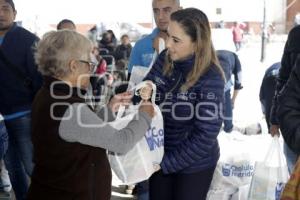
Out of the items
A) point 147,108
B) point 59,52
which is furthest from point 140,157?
point 59,52

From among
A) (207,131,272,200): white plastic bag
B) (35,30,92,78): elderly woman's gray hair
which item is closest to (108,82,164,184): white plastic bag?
(35,30,92,78): elderly woman's gray hair

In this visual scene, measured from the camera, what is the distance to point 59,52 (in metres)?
1.68

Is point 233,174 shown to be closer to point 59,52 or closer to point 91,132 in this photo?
point 91,132

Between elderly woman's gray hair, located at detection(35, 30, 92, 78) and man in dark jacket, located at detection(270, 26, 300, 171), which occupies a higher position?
elderly woman's gray hair, located at detection(35, 30, 92, 78)

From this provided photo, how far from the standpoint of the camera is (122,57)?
31.3 ft

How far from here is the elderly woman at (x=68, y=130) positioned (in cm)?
164

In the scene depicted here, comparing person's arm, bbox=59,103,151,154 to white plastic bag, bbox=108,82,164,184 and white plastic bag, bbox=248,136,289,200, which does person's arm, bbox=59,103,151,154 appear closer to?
white plastic bag, bbox=108,82,164,184

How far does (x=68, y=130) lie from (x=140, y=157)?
1.54ft

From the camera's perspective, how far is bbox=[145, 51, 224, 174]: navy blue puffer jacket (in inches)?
77.8

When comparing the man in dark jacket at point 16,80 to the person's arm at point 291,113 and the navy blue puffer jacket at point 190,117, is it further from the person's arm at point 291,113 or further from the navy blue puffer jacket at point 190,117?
the person's arm at point 291,113

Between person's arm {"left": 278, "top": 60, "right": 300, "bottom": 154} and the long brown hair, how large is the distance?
0.38 m

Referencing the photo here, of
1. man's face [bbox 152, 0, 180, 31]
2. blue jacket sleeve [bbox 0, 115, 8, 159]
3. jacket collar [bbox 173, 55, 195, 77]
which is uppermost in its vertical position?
man's face [bbox 152, 0, 180, 31]

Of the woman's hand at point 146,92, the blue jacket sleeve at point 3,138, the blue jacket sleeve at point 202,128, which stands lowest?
the blue jacket sleeve at point 3,138

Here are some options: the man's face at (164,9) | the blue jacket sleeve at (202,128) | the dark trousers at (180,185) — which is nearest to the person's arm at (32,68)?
the man's face at (164,9)
